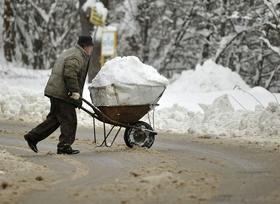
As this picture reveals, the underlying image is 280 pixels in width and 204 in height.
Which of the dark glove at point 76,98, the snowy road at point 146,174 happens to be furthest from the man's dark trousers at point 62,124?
the snowy road at point 146,174

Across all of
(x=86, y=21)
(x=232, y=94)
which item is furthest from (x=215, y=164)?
(x=86, y=21)

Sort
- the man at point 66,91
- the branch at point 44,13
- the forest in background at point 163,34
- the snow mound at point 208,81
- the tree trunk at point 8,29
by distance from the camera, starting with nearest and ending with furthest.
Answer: the man at point 66,91 → the snow mound at point 208,81 → the tree trunk at point 8,29 → the forest in background at point 163,34 → the branch at point 44,13

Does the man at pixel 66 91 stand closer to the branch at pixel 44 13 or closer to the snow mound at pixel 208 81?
the snow mound at pixel 208 81

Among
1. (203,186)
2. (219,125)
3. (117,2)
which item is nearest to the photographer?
(203,186)

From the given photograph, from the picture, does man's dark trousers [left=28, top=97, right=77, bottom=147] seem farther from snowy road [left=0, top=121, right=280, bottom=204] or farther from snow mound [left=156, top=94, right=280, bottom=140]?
snow mound [left=156, top=94, right=280, bottom=140]

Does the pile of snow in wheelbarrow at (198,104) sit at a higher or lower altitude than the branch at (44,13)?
lower

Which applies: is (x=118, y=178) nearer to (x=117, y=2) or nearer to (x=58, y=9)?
(x=117, y=2)

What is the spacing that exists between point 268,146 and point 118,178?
4.69 meters

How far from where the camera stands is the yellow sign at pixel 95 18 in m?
20.3

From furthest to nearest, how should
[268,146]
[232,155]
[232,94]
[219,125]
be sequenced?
[232,94] → [219,125] → [268,146] → [232,155]

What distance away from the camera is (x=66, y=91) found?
10.1 metres

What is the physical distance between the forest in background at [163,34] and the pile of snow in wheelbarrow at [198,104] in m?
5.15

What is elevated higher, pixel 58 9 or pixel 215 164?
pixel 58 9

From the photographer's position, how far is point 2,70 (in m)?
24.8
